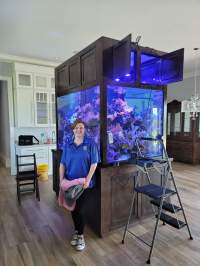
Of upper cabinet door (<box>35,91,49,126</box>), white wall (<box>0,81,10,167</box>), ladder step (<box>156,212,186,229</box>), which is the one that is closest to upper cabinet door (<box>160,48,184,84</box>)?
ladder step (<box>156,212,186,229</box>)

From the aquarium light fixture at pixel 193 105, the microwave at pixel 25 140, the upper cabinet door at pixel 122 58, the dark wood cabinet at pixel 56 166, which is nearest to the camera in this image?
the upper cabinet door at pixel 122 58

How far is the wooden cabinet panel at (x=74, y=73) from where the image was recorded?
288 centimetres

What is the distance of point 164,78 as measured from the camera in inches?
111

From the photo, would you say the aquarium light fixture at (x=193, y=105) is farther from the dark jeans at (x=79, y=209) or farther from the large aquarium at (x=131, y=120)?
the dark jeans at (x=79, y=209)

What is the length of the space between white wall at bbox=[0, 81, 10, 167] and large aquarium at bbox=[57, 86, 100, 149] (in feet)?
8.97

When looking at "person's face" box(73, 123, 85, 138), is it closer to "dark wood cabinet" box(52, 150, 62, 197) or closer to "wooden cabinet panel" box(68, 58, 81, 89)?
"wooden cabinet panel" box(68, 58, 81, 89)

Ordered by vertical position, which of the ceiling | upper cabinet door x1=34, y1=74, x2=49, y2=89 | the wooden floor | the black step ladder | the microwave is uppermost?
the ceiling

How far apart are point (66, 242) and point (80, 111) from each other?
1740 millimetres

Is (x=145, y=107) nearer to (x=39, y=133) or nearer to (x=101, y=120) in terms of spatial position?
(x=101, y=120)

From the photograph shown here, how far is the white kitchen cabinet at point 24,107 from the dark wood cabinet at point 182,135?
4681mm

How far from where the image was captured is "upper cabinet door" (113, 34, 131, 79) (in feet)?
6.72

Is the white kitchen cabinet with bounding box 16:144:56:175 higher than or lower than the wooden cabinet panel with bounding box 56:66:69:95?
lower

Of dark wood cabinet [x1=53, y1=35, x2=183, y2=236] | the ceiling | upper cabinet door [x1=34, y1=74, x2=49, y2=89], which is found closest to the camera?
dark wood cabinet [x1=53, y1=35, x2=183, y2=236]

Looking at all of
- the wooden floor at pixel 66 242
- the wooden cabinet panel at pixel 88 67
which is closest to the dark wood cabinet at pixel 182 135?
the wooden floor at pixel 66 242
